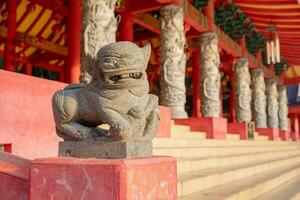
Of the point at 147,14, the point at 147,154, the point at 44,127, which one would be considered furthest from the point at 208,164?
the point at 147,14

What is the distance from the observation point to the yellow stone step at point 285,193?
142 inches

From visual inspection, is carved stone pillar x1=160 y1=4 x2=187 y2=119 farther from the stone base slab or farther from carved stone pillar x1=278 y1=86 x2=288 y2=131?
carved stone pillar x1=278 y1=86 x2=288 y2=131

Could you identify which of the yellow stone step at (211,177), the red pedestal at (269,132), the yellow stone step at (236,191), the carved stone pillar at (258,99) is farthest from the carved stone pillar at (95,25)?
the red pedestal at (269,132)

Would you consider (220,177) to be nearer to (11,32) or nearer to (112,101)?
(112,101)

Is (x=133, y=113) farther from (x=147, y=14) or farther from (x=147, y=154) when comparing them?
(x=147, y=14)

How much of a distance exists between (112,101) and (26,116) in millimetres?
1588

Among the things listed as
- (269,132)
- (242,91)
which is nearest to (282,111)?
(269,132)

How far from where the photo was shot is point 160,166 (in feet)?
5.95

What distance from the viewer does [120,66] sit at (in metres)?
1.82

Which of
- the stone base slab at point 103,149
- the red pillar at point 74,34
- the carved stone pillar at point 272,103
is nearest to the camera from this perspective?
the stone base slab at point 103,149

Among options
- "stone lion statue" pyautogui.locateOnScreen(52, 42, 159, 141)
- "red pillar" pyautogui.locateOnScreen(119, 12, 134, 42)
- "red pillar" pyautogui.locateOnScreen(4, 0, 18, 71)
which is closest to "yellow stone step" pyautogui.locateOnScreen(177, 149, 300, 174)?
"stone lion statue" pyautogui.locateOnScreen(52, 42, 159, 141)

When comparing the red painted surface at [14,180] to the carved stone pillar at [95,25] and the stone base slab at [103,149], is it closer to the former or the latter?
the stone base slab at [103,149]

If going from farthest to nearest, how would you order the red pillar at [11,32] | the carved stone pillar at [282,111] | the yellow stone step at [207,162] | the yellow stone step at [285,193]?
the carved stone pillar at [282,111] → the red pillar at [11,32] → the yellow stone step at [285,193] → the yellow stone step at [207,162]

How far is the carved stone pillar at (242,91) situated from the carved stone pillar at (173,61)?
14.3ft
